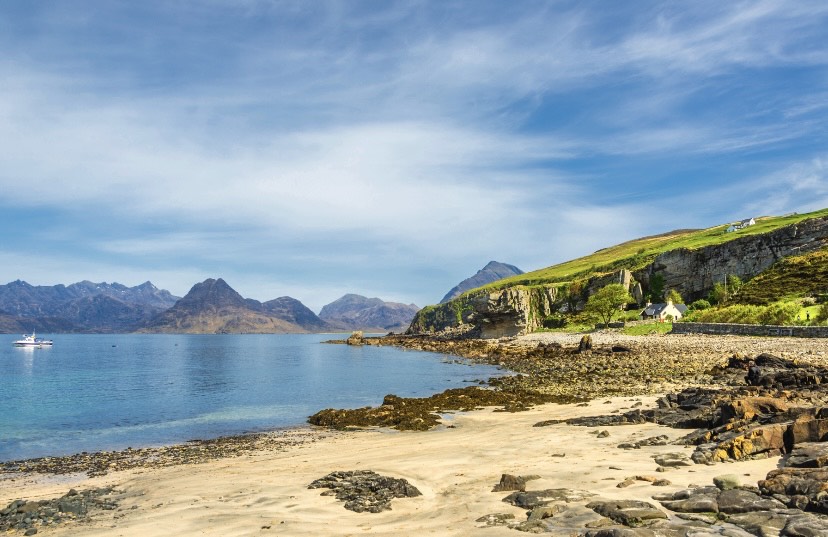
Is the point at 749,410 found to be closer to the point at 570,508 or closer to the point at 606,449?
the point at 606,449

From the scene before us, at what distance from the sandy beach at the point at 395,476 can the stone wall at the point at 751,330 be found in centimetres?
3463

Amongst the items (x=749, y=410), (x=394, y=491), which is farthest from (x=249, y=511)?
(x=749, y=410)

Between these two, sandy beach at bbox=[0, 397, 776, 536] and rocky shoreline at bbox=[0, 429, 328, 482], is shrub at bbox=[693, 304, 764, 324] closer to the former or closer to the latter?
sandy beach at bbox=[0, 397, 776, 536]

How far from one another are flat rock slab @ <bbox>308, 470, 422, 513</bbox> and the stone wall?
48.9 metres

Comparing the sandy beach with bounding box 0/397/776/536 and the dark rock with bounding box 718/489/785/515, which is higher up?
the dark rock with bounding box 718/489/785/515

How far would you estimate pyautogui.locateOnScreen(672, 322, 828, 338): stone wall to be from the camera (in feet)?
156

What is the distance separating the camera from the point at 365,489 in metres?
13.7

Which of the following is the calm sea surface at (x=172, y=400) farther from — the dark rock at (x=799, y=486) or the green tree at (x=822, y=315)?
the green tree at (x=822, y=315)

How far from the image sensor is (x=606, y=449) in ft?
52.3

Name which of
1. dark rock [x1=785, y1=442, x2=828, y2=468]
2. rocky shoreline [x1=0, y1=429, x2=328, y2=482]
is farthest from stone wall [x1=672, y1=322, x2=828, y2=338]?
rocky shoreline [x1=0, y1=429, x2=328, y2=482]

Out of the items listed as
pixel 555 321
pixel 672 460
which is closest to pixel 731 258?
pixel 555 321

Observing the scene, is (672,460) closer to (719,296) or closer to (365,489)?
(365,489)

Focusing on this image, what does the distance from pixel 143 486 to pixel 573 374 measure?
35.7 metres

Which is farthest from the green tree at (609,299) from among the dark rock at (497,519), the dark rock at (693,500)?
the dark rock at (497,519)
